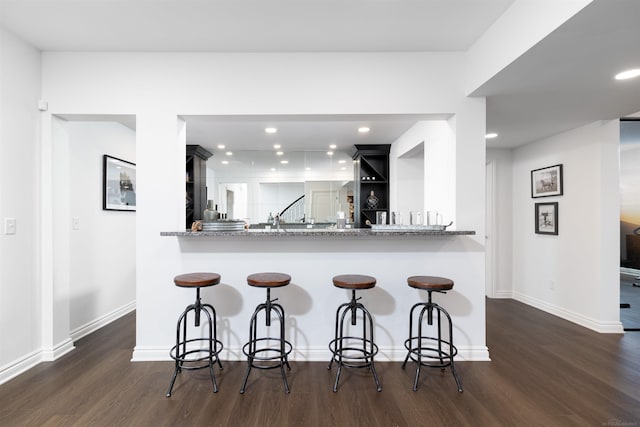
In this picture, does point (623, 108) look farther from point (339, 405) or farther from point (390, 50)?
point (339, 405)

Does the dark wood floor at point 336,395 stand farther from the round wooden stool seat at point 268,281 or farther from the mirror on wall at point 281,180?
the mirror on wall at point 281,180

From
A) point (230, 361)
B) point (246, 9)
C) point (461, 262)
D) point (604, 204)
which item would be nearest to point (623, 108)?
point (604, 204)

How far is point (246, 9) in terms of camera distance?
211cm

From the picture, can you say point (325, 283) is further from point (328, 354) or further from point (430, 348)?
point (430, 348)

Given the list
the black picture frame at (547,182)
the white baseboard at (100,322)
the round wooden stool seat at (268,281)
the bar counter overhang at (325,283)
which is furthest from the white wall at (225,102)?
the black picture frame at (547,182)

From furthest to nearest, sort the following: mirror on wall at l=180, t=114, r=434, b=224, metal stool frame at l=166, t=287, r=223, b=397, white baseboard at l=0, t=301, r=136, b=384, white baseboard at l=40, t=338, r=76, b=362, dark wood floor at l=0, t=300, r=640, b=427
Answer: mirror on wall at l=180, t=114, r=434, b=224 → white baseboard at l=40, t=338, r=76, b=362 → white baseboard at l=0, t=301, r=136, b=384 → metal stool frame at l=166, t=287, r=223, b=397 → dark wood floor at l=0, t=300, r=640, b=427

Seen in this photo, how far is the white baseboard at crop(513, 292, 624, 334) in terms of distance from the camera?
3.39 meters

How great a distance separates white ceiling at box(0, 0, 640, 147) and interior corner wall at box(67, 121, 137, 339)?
1106mm

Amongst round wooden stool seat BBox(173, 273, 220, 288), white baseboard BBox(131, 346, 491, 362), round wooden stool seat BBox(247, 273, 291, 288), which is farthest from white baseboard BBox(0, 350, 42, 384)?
round wooden stool seat BBox(247, 273, 291, 288)

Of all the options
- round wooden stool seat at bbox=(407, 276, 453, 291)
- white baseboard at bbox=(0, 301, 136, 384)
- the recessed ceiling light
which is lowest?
white baseboard at bbox=(0, 301, 136, 384)

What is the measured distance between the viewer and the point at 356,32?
7.80 ft

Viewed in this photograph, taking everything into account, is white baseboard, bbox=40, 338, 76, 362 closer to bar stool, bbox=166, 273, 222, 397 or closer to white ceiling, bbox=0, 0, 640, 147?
bar stool, bbox=166, 273, 222, 397

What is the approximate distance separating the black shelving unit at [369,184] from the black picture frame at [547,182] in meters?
2.07

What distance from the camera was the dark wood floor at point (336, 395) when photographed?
190 cm
